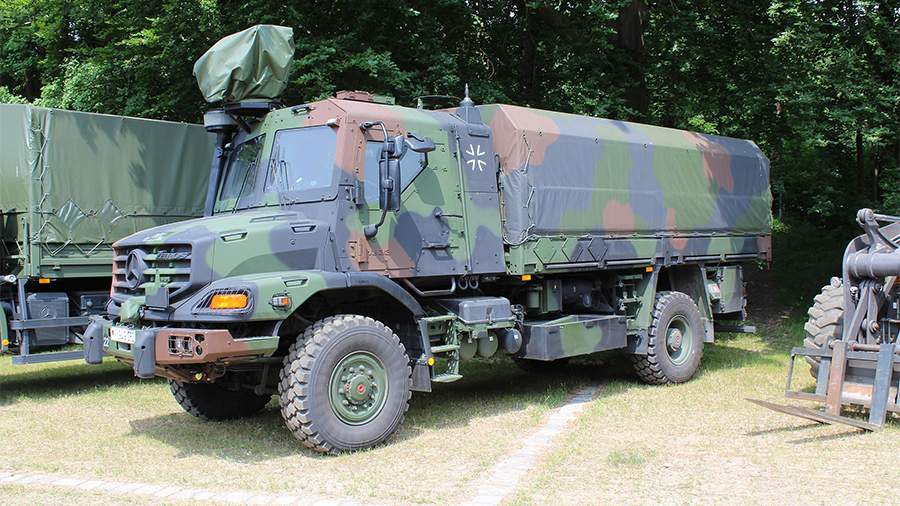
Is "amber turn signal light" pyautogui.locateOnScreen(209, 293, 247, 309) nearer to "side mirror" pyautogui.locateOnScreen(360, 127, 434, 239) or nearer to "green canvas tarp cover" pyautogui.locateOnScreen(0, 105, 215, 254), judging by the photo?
"side mirror" pyautogui.locateOnScreen(360, 127, 434, 239)

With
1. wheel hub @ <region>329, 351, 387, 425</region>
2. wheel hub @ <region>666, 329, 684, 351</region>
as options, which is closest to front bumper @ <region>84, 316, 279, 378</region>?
wheel hub @ <region>329, 351, 387, 425</region>

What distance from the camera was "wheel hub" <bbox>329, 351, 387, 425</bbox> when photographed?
724 centimetres

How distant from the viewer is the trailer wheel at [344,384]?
703cm

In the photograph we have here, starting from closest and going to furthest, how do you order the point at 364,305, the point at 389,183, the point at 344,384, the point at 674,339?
the point at 344,384, the point at 389,183, the point at 364,305, the point at 674,339

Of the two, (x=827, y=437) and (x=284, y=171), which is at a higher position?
(x=284, y=171)

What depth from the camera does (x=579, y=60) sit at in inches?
611

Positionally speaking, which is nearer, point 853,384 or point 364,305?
point 853,384

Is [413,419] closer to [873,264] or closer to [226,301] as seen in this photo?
[226,301]

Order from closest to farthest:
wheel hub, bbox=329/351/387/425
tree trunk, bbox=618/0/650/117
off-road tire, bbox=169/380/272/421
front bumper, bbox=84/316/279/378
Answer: front bumper, bbox=84/316/279/378 < wheel hub, bbox=329/351/387/425 < off-road tire, bbox=169/380/272/421 < tree trunk, bbox=618/0/650/117

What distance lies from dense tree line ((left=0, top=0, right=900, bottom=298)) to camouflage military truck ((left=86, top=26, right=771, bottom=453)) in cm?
336

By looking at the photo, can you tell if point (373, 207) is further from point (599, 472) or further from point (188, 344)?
point (599, 472)

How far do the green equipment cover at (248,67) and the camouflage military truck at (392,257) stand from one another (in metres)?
0.02

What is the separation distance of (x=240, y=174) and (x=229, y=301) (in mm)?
2119

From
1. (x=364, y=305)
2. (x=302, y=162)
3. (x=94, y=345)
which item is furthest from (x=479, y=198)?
(x=94, y=345)
